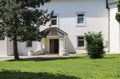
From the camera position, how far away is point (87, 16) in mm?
52156

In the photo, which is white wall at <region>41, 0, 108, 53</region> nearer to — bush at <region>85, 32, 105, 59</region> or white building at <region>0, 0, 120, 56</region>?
white building at <region>0, 0, 120, 56</region>

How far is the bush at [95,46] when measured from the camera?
113 feet

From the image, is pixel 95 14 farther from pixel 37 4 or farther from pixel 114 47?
pixel 37 4

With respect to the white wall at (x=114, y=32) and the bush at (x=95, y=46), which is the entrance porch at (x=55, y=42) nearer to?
the white wall at (x=114, y=32)

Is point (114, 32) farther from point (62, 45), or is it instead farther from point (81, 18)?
point (62, 45)

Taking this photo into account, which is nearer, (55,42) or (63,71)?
(63,71)

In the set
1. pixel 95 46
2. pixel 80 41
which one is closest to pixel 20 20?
pixel 95 46

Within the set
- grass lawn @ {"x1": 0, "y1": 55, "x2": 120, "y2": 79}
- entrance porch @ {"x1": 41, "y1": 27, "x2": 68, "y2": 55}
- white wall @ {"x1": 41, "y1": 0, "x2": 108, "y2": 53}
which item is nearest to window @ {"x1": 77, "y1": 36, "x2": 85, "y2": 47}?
white wall @ {"x1": 41, "y1": 0, "x2": 108, "y2": 53}

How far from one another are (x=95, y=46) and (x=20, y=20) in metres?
9.14

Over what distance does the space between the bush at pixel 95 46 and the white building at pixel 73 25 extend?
16.2 meters

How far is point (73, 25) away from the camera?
172ft

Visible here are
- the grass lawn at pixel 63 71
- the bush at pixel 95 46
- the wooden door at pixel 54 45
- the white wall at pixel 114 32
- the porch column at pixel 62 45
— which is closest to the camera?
the grass lawn at pixel 63 71

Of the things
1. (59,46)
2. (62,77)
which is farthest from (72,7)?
(62,77)

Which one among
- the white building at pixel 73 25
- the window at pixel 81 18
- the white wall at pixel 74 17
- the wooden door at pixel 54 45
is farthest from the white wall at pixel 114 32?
the wooden door at pixel 54 45
